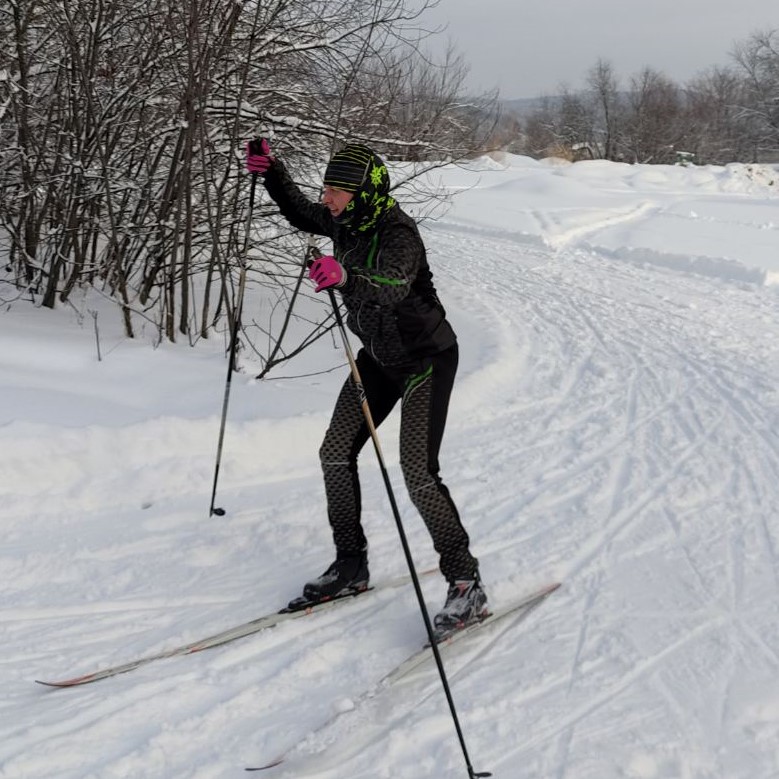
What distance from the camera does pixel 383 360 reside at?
10.9ft

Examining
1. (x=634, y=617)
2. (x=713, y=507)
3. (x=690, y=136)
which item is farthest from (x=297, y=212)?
(x=690, y=136)

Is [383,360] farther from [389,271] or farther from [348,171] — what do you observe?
[348,171]

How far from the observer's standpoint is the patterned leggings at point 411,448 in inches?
131

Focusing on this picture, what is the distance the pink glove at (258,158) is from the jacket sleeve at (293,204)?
0.10ft

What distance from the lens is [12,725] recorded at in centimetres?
274

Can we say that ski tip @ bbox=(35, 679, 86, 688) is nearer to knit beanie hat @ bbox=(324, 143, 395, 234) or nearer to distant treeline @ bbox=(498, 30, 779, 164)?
knit beanie hat @ bbox=(324, 143, 395, 234)

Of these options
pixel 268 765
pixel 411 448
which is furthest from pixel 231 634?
pixel 411 448

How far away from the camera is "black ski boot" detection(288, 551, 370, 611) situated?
11.6 ft

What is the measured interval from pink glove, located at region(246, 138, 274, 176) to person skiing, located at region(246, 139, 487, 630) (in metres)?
0.23

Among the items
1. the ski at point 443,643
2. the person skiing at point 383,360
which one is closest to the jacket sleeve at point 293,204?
the person skiing at point 383,360

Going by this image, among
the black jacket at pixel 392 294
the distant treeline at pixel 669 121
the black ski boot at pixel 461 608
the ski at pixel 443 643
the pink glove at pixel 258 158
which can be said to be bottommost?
the ski at pixel 443 643

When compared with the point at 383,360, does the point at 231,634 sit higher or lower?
lower

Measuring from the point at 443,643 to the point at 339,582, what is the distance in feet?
1.98

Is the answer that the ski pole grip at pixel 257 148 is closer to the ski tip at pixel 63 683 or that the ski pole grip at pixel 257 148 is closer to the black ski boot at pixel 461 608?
the black ski boot at pixel 461 608
